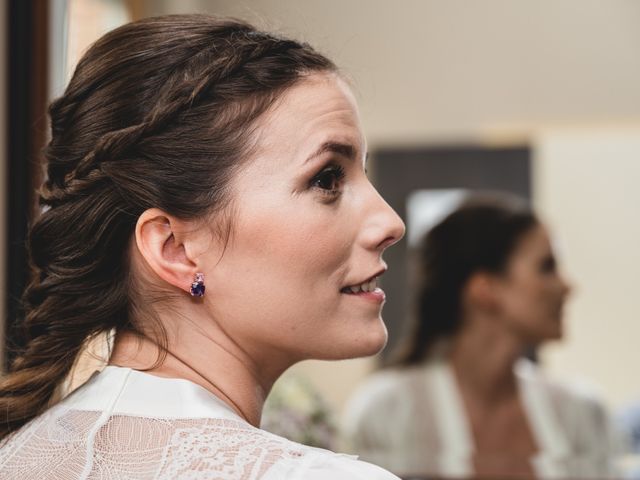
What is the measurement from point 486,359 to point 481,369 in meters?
0.03

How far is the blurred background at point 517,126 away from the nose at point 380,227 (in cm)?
175

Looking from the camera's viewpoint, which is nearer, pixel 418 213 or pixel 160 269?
pixel 160 269

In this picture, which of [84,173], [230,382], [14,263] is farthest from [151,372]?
[14,263]

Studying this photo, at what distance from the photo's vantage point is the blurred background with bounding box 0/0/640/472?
2.52 metres

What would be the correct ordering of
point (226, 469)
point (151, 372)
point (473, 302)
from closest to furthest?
point (226, 469)
point (151, 372)
point (473, 302)

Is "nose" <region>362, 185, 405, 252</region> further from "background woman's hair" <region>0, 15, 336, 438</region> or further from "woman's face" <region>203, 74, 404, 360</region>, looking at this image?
"background woman's hair" <region>0, 15, 336, 438</region>

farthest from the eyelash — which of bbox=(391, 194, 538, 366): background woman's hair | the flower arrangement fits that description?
bbox=(391, 194, 538, 366): background woman's hair

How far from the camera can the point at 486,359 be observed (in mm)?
2398

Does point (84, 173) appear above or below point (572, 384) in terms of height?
above

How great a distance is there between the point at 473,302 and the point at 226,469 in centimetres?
185

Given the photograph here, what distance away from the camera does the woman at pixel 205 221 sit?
2.52 feet

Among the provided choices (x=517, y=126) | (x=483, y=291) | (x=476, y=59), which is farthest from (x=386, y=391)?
(x=476, y=59)

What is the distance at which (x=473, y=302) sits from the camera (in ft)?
7.93

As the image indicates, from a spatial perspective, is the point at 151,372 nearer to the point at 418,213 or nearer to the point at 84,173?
the point at 84,173
